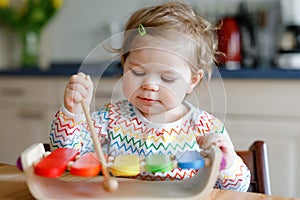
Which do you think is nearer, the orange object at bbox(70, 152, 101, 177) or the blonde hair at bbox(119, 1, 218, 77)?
the orange object at bbox(70, 152, 101, 177)

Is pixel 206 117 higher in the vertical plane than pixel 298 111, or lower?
higher

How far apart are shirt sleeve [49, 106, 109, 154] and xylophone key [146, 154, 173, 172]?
20 cm

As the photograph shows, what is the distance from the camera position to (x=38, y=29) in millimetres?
3238

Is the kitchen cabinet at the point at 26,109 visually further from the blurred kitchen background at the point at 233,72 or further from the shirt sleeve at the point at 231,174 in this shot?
the shirt sleeve at the point at 231,174

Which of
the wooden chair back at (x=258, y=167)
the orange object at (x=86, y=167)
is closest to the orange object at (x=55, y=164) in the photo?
the orange object at (x=86, y=167)

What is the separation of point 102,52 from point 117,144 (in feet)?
0.71

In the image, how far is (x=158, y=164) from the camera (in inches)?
28.5

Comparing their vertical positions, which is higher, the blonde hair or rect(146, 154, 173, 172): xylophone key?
the blonde hair

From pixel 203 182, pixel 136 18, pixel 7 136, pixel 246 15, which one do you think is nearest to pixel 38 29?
pixel 7 136

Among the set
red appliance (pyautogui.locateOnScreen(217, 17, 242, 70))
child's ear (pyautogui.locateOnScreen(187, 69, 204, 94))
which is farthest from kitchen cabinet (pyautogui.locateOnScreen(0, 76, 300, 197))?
child's ear (pyautogui.locateOnScreen(187, 69, 204, 94))

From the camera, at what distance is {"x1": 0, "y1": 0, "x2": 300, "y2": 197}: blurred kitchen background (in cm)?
220

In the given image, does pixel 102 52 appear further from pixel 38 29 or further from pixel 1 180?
pixel 38 29

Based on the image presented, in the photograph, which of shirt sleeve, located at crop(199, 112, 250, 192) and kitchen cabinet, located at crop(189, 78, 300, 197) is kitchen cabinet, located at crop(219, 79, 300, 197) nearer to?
kitchen cabinet, located at crop(189, 78, 300, 197)

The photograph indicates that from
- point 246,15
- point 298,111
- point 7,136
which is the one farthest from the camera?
point 7,136
